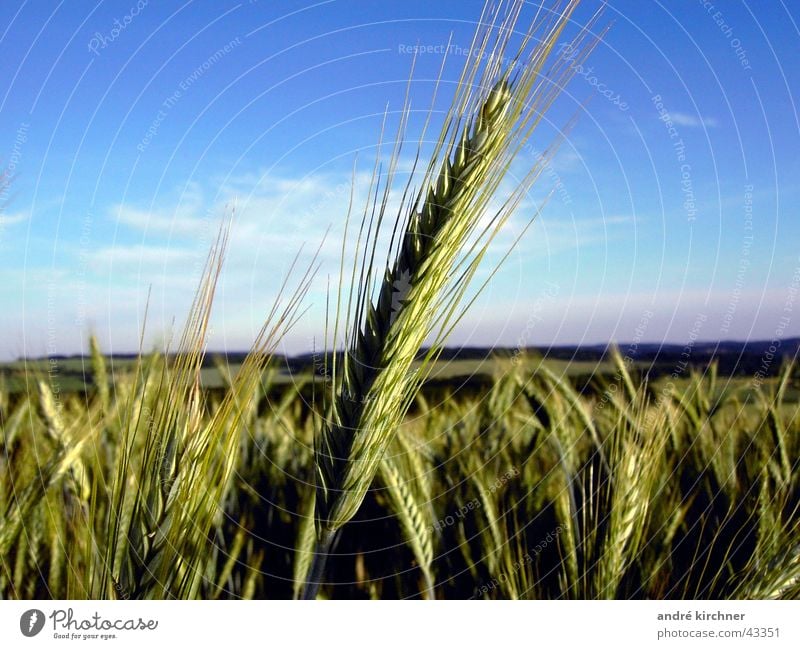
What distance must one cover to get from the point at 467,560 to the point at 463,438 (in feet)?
0.94

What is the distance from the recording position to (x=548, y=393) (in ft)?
5.21

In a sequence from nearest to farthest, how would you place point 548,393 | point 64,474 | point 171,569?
point 171,569, point 64,474, point 548,393

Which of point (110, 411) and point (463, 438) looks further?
point (463, 438)
